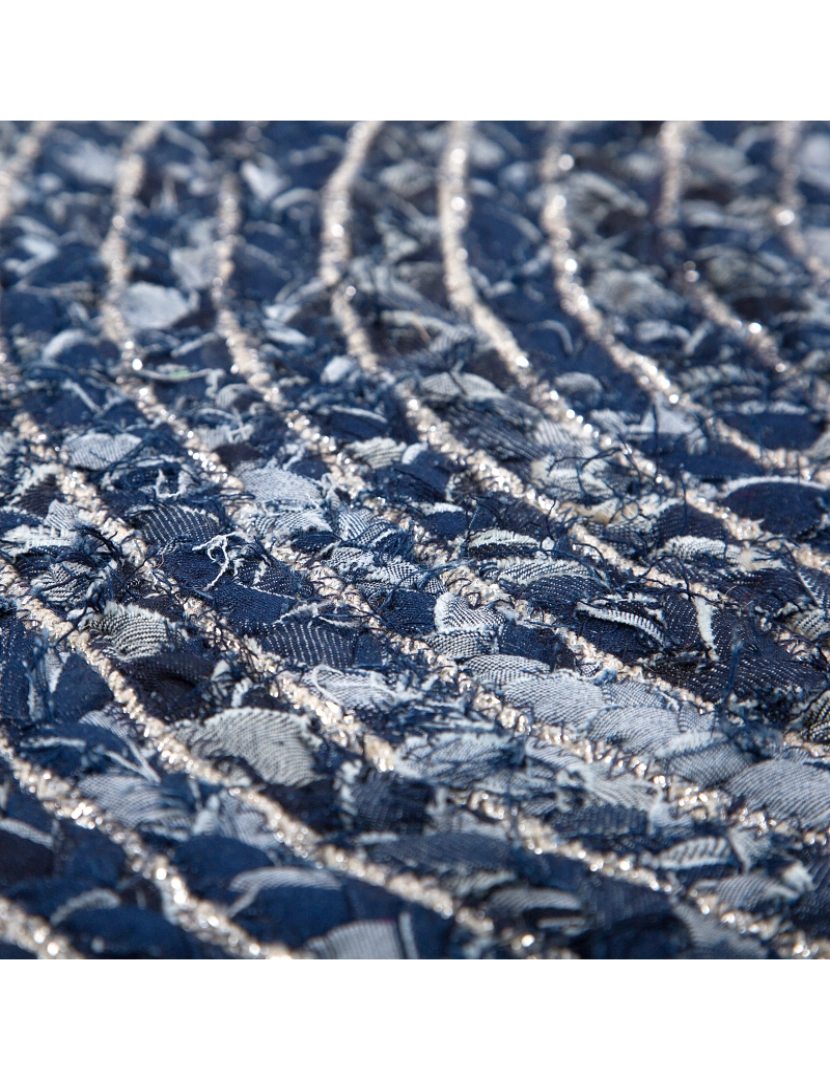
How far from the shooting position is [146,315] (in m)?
0.77

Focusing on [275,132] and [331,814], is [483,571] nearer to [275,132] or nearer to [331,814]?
[331,814]

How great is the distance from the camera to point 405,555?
0.56 metres

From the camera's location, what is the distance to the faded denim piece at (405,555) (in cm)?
42

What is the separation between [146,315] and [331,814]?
1.66 ft

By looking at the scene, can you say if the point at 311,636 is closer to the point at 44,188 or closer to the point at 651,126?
the point at 44,188

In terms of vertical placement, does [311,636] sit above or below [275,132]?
below

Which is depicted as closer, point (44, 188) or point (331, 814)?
point (331, 814)

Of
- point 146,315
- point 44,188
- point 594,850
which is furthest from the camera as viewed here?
point 44,188

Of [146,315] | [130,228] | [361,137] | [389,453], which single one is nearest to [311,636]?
[389,453]

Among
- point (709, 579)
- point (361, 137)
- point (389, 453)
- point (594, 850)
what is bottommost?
point (594, 850)

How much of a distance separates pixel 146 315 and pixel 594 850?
0.58 metres

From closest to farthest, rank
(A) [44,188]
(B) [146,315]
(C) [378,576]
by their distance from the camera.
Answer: (C) [378,576], (B) [146,315], (A) [44,188]

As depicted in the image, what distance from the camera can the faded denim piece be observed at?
0.42m

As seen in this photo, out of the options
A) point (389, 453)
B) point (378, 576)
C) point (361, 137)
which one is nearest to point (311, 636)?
point (378, 576)
